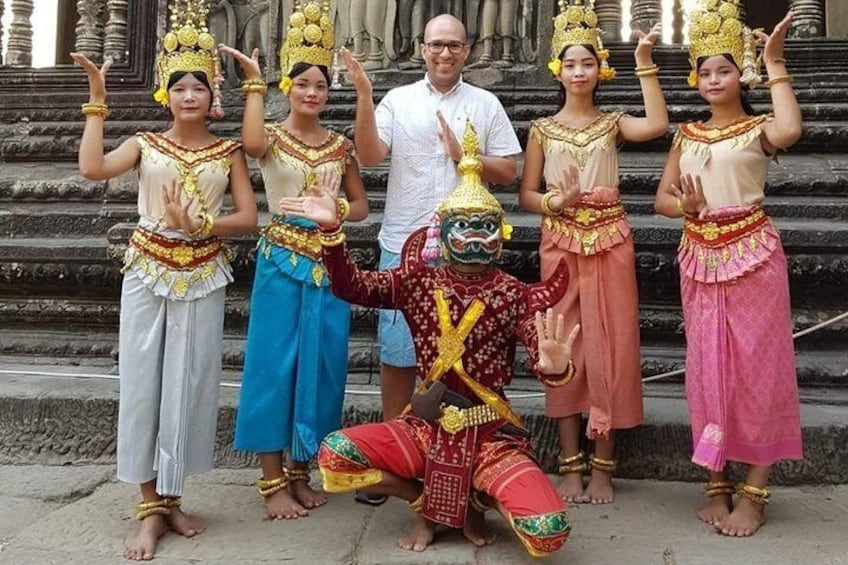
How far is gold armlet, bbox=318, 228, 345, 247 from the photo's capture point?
2594mm

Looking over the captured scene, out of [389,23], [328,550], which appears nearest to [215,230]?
[328,550]

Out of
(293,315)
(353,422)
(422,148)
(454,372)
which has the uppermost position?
(422,148)

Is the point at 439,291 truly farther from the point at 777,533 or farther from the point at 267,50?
the point at 267,50

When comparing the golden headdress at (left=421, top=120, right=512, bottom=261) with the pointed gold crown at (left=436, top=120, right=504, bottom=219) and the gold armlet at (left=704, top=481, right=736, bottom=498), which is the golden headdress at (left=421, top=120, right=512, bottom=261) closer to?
the pointed gold crown at (left=436, top=120, right=504, bottom=219)

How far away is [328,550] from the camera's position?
2.57 metres

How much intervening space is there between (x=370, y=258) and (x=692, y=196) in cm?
171

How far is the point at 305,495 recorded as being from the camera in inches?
118

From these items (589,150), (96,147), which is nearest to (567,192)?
(589,150)

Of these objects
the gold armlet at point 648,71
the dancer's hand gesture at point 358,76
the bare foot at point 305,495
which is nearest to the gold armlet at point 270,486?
the bare foot at point 305,495

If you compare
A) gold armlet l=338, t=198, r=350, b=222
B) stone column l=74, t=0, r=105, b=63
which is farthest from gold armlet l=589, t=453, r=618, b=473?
stone column l=74, t=0, r=105, b=63

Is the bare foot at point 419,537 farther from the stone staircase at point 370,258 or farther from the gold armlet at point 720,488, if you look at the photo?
the gold armlet at point 720,488

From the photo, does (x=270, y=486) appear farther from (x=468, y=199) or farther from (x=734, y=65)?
(x=734, y=65)

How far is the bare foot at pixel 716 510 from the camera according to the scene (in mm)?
2799

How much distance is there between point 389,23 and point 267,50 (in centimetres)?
77
